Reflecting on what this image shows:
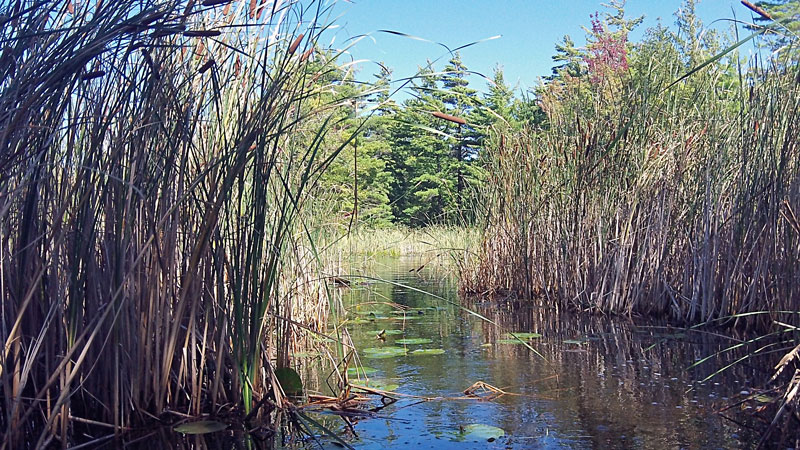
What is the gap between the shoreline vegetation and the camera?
217cm

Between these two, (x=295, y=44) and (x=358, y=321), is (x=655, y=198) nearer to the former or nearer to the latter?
(x=358, y=321)

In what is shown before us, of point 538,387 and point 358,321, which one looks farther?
point 358,321

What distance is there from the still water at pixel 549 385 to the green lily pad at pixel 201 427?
39 cm

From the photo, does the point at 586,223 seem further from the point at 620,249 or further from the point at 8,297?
the point at 8,297

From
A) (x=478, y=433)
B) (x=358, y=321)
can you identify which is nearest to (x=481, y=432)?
(x=478, y=433)

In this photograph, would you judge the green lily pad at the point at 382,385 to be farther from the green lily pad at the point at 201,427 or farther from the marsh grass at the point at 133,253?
the green lily pad at the point at 201,427

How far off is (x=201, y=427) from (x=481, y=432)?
104 cm

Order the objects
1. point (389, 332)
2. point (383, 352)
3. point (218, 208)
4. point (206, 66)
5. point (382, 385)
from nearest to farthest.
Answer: point (206, 66), point (218, 208), point (382, 385), point (383, 352), point (389, 332)

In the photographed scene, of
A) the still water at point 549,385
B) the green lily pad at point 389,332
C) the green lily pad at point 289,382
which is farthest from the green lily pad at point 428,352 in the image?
the green lily pad at point 289,382

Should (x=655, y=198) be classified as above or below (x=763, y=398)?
above

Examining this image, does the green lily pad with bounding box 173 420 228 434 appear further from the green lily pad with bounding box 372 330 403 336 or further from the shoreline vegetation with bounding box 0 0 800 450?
the green lily pad with bounding box 372 330 403 336

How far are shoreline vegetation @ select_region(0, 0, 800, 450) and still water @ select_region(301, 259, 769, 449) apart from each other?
0.88ft

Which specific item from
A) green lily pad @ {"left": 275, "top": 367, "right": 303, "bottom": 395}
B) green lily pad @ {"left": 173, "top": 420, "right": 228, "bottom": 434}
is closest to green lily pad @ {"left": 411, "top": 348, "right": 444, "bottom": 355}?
green lily pad @ {"left": 275, "top": 367, "right": 303, "bottom": 395}

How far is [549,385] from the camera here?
335 cm
